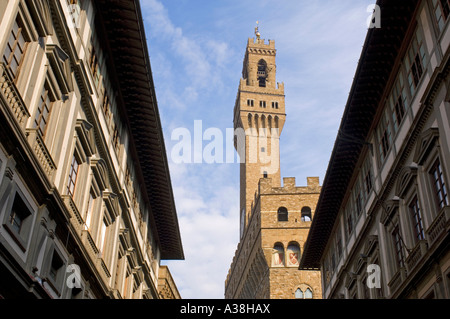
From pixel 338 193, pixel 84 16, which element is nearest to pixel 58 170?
pixel 84 16

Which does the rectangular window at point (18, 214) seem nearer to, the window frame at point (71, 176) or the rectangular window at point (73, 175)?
the window frame at point (71, 176)

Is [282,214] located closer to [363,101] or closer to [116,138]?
[363,101]

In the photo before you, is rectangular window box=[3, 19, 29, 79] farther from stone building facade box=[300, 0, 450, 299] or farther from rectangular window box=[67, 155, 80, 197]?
stone building facade box=[300, 0, 450, 299]

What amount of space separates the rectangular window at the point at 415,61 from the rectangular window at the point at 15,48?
11.1 meters

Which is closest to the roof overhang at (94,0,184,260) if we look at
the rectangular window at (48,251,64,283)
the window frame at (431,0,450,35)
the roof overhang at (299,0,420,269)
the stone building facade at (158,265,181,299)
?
the stone building facade at (158,265,181,299)

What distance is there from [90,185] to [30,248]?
5.62m

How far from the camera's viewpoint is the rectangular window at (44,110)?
14.2m

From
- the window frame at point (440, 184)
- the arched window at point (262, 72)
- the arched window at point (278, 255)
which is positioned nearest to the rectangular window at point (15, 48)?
the window frame at point (440, 184)

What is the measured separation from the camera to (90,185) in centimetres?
1884

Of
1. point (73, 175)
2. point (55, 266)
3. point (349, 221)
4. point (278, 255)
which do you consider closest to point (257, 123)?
point (278, 255)

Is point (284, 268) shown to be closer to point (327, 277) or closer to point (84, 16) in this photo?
point (327, 277)

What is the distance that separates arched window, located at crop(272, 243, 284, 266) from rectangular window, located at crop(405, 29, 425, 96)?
129 ft

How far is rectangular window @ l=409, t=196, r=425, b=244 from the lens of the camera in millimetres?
17391

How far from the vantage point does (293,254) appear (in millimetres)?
56031
